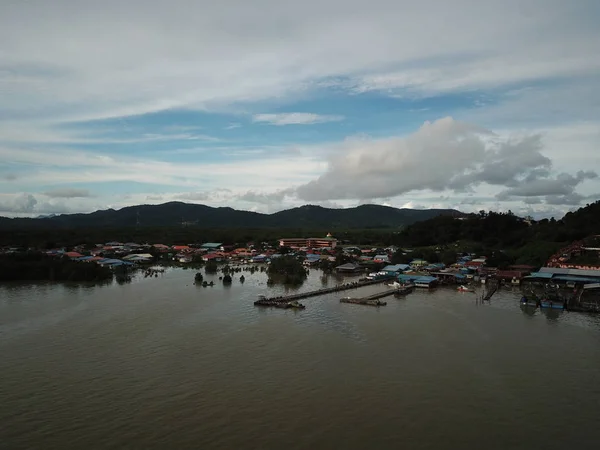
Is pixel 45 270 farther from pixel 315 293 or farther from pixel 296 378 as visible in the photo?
pixel 296 378

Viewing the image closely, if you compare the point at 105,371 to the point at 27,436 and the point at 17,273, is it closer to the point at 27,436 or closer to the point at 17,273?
the point at 27,436

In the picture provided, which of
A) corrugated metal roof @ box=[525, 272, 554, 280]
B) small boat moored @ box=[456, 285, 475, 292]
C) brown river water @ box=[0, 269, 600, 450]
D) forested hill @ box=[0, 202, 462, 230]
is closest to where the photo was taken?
brown river water @ box=[0, 269, 600, 450]

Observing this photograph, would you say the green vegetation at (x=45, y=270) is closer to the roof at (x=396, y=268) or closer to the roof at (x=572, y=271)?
the roof at (x=396, y=268)

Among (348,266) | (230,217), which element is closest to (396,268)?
(348,266)

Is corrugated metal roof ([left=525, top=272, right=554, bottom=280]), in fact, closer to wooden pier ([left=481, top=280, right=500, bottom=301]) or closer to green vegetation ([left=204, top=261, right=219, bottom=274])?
wooden pier ([left=481, top=280, right=500, bottom=301])

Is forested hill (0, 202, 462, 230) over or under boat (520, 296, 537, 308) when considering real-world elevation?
over

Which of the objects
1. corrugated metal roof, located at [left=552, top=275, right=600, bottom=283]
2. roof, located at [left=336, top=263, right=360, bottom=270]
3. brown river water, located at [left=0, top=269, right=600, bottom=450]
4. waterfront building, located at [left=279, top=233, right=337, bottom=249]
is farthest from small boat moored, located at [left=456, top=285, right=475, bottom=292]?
waterfront building, located at [left=279, top=233, right=337, bottom=249]
